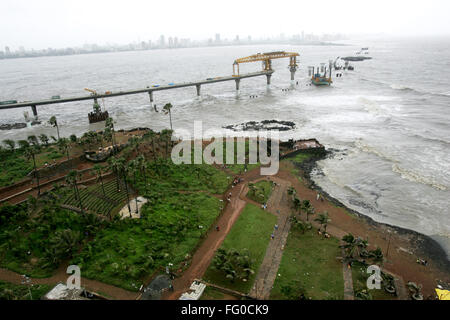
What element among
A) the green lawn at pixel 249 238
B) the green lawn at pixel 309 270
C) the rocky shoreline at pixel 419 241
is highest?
the green lawn at pixel 249 238

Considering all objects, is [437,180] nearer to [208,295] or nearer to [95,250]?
[208,295]

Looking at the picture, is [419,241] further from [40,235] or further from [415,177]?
[40,235]

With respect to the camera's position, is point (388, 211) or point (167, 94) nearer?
point (388, 211)

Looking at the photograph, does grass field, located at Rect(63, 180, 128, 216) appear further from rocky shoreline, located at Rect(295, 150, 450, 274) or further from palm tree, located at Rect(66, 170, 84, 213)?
rocky shoreline, located at Rect(295, 150, 450, 274)

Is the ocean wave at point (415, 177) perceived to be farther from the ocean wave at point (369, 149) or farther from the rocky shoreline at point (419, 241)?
the rocky shoreline at point (419, 241)

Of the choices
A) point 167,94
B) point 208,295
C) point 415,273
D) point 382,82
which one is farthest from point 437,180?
point 167,94

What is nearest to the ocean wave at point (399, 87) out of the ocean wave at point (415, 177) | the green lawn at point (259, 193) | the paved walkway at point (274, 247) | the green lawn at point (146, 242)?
the ocean wave at point (415, 177)
